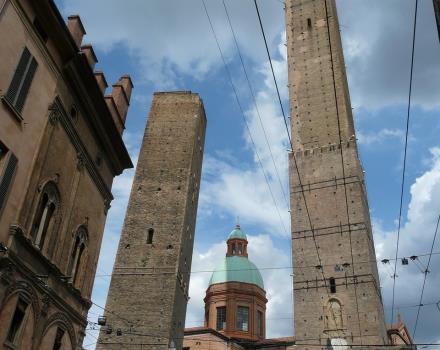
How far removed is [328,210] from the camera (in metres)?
25.5

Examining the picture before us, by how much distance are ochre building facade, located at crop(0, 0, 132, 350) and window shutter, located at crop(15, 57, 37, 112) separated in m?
0.02

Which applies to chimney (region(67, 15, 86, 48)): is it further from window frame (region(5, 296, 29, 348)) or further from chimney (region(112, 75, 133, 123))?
window frame (region(5, 296, 29, 348))

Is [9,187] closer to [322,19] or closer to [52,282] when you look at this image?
[52,282]

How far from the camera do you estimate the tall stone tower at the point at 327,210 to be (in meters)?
22.7

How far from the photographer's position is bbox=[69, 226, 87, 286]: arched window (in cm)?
1107

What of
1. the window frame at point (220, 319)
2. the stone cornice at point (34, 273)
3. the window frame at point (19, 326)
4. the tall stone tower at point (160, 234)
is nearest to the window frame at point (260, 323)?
the window frame at point (220, 319)

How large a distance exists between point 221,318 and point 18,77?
2887cm

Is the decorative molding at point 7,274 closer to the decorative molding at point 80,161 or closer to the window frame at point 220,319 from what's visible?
the decorative molding at point 80,161

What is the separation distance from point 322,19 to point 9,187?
27704 mm

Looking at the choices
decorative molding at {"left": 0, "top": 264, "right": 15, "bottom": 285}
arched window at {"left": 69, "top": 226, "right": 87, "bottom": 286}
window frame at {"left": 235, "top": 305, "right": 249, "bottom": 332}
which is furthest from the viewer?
window frame at {"left": 235, "top": 305, "right": 249, "bottom": 332}

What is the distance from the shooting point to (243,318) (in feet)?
112

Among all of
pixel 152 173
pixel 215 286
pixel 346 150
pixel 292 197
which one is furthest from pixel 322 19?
pixel 215 286

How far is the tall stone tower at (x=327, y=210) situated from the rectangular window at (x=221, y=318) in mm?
11477

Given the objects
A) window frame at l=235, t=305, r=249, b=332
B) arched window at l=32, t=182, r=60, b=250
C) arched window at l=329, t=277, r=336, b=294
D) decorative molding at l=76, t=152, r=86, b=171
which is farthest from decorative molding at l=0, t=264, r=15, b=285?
window frame at l=235, t=305, r=249, b=332
